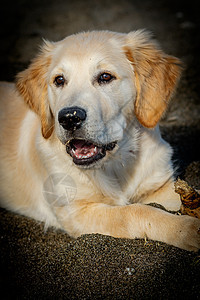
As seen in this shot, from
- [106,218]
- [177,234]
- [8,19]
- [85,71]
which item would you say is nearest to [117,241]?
[106,218]

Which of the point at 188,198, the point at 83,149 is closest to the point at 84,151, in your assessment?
the point at 83,149

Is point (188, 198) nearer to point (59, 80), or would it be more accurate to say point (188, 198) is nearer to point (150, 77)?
point (150, 77)

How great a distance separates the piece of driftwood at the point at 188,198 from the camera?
2.18 m

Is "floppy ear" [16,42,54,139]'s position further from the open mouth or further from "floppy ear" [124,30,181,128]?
"floppy ear" [124,30,181,128]

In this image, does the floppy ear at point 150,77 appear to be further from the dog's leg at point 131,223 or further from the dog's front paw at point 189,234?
the dog's front paw at point 189,234

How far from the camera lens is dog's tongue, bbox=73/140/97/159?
241 centimetres

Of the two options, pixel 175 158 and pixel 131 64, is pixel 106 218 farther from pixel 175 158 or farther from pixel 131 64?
pixel 175 158

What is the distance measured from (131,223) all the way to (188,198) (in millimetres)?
405

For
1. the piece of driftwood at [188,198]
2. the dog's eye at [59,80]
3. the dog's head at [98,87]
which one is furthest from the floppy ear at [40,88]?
the piece of driftwood at [188,198]

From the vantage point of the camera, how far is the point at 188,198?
87.4 inches

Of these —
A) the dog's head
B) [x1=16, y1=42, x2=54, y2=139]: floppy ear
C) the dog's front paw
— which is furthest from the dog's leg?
[x1=16, y1=42, x2=54, y2=139]: floppy ear

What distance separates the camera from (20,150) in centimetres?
328

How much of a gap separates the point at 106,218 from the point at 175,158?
1377 mm

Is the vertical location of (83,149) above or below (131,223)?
above
